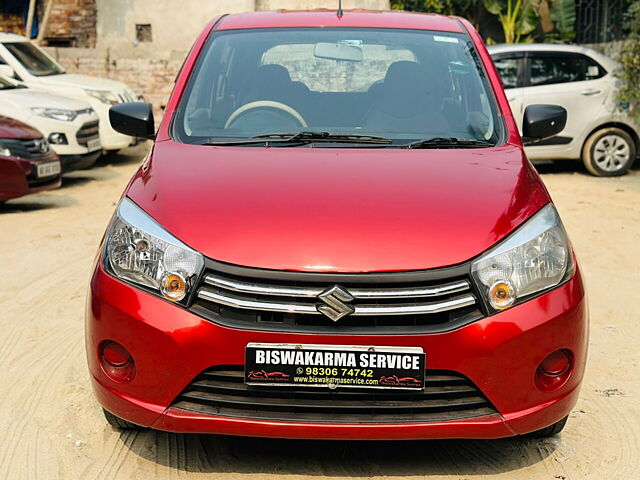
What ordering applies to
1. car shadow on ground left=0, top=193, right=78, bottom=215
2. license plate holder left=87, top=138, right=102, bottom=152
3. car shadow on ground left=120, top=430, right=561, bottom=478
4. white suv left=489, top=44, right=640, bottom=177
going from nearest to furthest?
car shadow on ground left=120, top=430, right=561, bottom=478 → car shadow on ground left=0, top=193, right=78, bottom=215 → license plate holder left=87, top=138, right=102, bottom=152 → white suv left=489, top=44, right=640, bottom=177

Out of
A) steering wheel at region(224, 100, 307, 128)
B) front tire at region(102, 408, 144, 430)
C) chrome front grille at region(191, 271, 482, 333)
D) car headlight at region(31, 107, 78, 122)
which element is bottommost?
car headlight at region(31, 107, 78, 122)

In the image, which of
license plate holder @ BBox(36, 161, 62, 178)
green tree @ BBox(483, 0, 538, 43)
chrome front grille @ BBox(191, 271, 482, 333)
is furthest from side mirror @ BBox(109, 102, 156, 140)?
green tree @ BBox(483, 0, 538, 43)

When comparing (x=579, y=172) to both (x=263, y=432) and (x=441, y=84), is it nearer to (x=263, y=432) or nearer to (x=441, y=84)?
(x=441, y=84)

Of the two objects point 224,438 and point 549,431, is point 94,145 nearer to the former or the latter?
point 224,438

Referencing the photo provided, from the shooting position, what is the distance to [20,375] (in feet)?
16.6

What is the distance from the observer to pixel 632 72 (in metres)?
13.3

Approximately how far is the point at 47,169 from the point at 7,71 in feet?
13.2

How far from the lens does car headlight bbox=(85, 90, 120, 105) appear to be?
48.2 ft

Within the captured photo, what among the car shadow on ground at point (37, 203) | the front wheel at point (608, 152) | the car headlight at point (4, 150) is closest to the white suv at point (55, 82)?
the car shadow on ground at point (37, 203)

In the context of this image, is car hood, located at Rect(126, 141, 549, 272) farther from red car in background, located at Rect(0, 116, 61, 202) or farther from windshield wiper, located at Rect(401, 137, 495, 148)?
red car in background, located at Rect(0, 116, 61, 202)

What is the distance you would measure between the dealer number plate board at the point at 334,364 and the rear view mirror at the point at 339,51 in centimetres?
200

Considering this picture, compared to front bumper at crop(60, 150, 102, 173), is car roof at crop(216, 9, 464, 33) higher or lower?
higher

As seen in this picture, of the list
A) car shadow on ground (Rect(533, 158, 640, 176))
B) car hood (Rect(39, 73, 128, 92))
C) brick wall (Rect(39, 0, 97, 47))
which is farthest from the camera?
brick wall (Rect(39, 0, 97, 47))

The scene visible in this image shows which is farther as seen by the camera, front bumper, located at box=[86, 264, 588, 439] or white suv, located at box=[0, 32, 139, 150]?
white suv, located at box=[0, 32, 139, 150]
